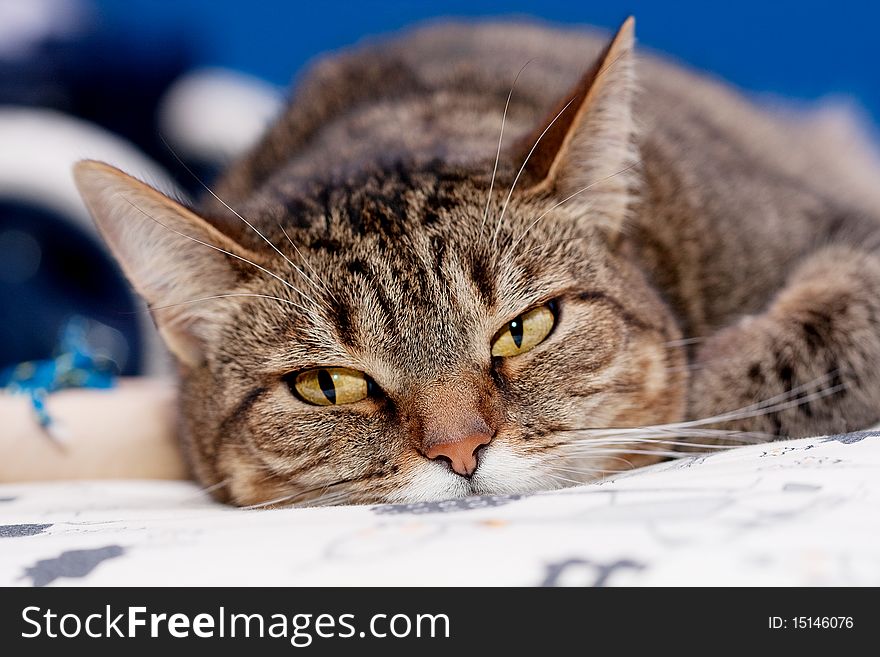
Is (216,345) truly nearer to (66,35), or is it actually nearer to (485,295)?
(485,295)

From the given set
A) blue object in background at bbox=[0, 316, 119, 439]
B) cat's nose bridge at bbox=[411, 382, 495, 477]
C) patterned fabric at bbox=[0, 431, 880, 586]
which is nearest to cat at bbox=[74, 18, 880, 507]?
cat's nose bridge at bbox=[411, 382, 495, 477]

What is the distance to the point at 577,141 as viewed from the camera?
1.25m

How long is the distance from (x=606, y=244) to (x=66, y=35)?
2.37 meters

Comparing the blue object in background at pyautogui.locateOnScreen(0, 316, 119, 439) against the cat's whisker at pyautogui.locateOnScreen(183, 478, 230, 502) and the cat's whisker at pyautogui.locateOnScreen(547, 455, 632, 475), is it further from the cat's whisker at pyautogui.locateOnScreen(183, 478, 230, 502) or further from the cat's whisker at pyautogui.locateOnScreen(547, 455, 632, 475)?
the cat's whisker at pyautogui.locateOnScreen(547, 455, 632, 475)

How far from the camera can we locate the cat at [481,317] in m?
1.12

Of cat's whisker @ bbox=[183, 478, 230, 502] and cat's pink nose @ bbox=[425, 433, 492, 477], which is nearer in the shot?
cat's pink nose @ bbox=[425, 433, 492, 477]

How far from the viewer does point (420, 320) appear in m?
1.12

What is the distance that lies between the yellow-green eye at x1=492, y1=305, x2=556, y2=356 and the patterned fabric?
0.29 metres

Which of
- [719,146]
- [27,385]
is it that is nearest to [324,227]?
[27,385]

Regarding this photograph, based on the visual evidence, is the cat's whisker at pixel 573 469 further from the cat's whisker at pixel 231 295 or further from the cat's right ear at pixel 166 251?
the cat's right ear at pixel 166 251

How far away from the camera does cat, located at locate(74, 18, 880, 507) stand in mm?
1117

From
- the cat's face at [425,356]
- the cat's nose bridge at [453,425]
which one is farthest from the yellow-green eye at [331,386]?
the cat's nose bridge at [453,425]

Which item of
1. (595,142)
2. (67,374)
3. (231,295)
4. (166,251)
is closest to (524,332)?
(595,142)

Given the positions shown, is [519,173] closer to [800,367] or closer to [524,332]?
[524,332]
